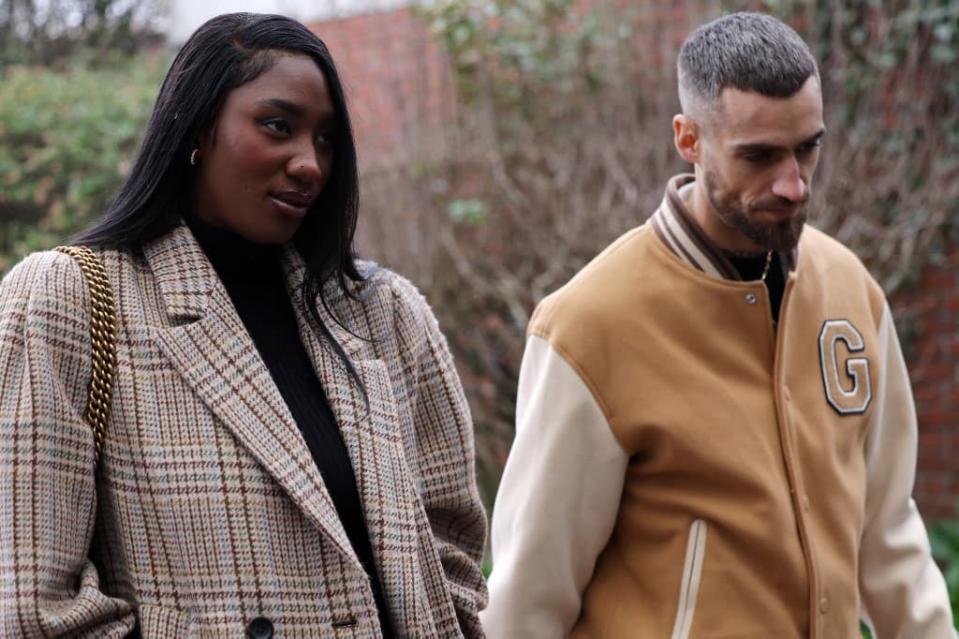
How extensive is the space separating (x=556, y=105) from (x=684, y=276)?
3892mm

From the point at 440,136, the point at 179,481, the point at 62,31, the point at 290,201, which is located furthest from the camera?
the point at 62,31

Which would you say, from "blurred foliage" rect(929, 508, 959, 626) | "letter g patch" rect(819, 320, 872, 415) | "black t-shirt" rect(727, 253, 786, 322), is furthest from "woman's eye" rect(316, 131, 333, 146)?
"blurred foliage" rect(929, 508, 959, 626)

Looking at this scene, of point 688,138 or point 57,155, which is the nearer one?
point 688,138

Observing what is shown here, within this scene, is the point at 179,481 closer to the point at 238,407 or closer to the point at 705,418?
the point at 238,407

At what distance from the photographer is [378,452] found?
2676mm

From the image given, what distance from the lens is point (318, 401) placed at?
2715mm

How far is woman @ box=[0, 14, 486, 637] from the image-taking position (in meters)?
2.41

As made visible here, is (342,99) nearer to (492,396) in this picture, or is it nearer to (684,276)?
(684,276)

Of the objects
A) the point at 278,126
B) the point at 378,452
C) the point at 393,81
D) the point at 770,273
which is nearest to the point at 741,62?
the point at 770,273

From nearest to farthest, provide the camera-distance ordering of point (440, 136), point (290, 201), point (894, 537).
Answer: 1. point (290, 201)
2. point (894, 537)
3. point (440, 136)

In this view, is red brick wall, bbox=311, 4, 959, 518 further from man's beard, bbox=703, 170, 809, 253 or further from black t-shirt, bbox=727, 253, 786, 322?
man's beard, bbox=703, 170, 809, 253

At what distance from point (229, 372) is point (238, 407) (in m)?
0.07

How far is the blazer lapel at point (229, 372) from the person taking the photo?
99.3 inches

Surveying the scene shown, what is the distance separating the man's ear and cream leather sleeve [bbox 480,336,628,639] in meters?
0.55
